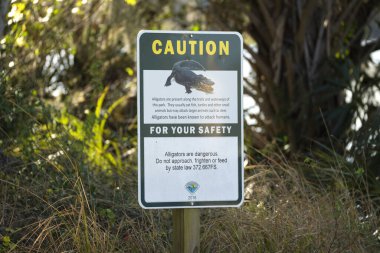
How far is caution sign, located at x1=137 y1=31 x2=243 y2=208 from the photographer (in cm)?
446

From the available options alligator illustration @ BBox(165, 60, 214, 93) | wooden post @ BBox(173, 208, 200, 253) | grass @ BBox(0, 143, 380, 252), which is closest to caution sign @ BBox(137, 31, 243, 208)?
alligator illustration @ BBox(165, 60, 214, 93)

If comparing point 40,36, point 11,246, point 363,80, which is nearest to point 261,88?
point 363,80

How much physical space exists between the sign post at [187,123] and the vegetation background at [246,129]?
75 centimetres

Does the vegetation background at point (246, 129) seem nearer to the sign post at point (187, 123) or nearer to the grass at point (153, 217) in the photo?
the grass at point (153, 217)

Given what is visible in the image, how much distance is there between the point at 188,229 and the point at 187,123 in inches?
23.1

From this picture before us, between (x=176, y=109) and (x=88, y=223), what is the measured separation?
1.26 m

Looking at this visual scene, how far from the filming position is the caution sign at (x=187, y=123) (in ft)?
14.6

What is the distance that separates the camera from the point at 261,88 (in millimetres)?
10414

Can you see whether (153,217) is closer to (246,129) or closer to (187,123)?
(187,123)

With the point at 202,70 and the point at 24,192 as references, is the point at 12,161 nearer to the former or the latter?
the point at 24,192

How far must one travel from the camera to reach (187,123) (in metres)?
4.48

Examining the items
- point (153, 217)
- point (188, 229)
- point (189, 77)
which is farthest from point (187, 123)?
point (153, 217)

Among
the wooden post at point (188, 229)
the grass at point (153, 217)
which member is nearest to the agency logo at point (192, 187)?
the wooden post at point (188, 229)

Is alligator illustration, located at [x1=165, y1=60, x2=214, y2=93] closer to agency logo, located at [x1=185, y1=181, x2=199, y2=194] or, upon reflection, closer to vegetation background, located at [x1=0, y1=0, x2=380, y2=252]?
agency logo, located at [x1=185, y1=181, x2=199, y2=194]
